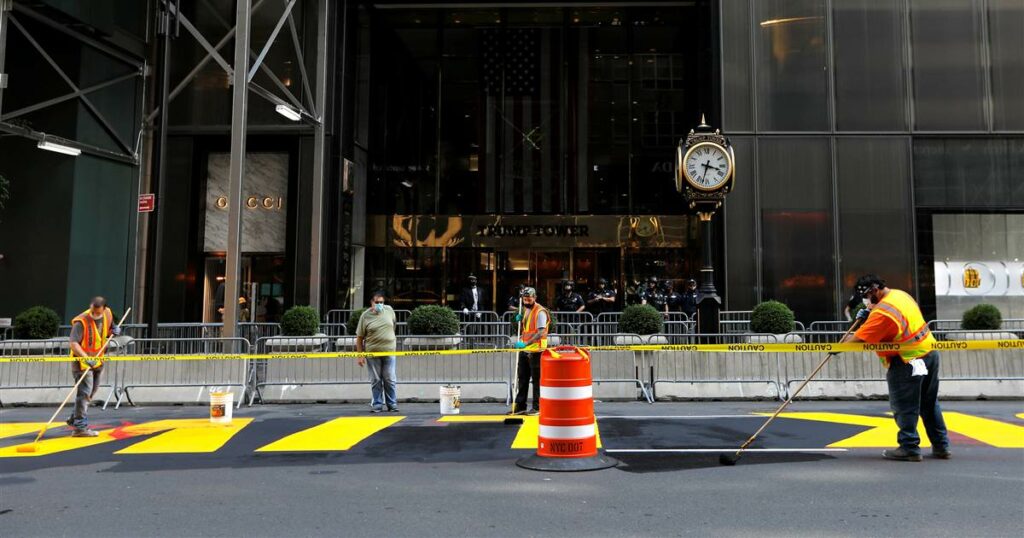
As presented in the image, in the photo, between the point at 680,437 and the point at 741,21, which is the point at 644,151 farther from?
the point at 680,437

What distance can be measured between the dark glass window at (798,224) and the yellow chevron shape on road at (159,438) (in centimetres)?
1316

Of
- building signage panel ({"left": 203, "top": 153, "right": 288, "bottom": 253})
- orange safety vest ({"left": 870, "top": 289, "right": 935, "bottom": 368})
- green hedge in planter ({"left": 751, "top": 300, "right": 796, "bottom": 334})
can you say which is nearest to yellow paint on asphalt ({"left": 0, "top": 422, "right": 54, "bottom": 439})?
orange safety vest ({"left": 870, "top": 289, "right": 935, "bottom": 368})

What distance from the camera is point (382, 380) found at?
10281 mm

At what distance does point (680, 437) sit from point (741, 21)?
13.9 metres

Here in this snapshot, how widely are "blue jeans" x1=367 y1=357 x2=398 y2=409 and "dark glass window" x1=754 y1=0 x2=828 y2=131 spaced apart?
12300mm

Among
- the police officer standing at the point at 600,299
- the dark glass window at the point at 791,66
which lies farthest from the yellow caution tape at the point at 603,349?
the dark glass window at the point at 791,66

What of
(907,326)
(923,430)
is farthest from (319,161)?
(907,326)

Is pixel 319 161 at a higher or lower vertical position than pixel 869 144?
lower

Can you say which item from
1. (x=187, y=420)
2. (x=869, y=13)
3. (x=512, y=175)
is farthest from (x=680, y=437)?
(x=512, y=175)

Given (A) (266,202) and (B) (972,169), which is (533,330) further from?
(B) (972,169)

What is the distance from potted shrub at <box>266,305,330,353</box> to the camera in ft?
46.1

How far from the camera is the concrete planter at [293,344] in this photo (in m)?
13.9

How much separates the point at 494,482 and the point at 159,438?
15.3 ft

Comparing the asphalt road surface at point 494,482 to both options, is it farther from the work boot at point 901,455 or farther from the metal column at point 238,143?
the metal column at point 238,143
